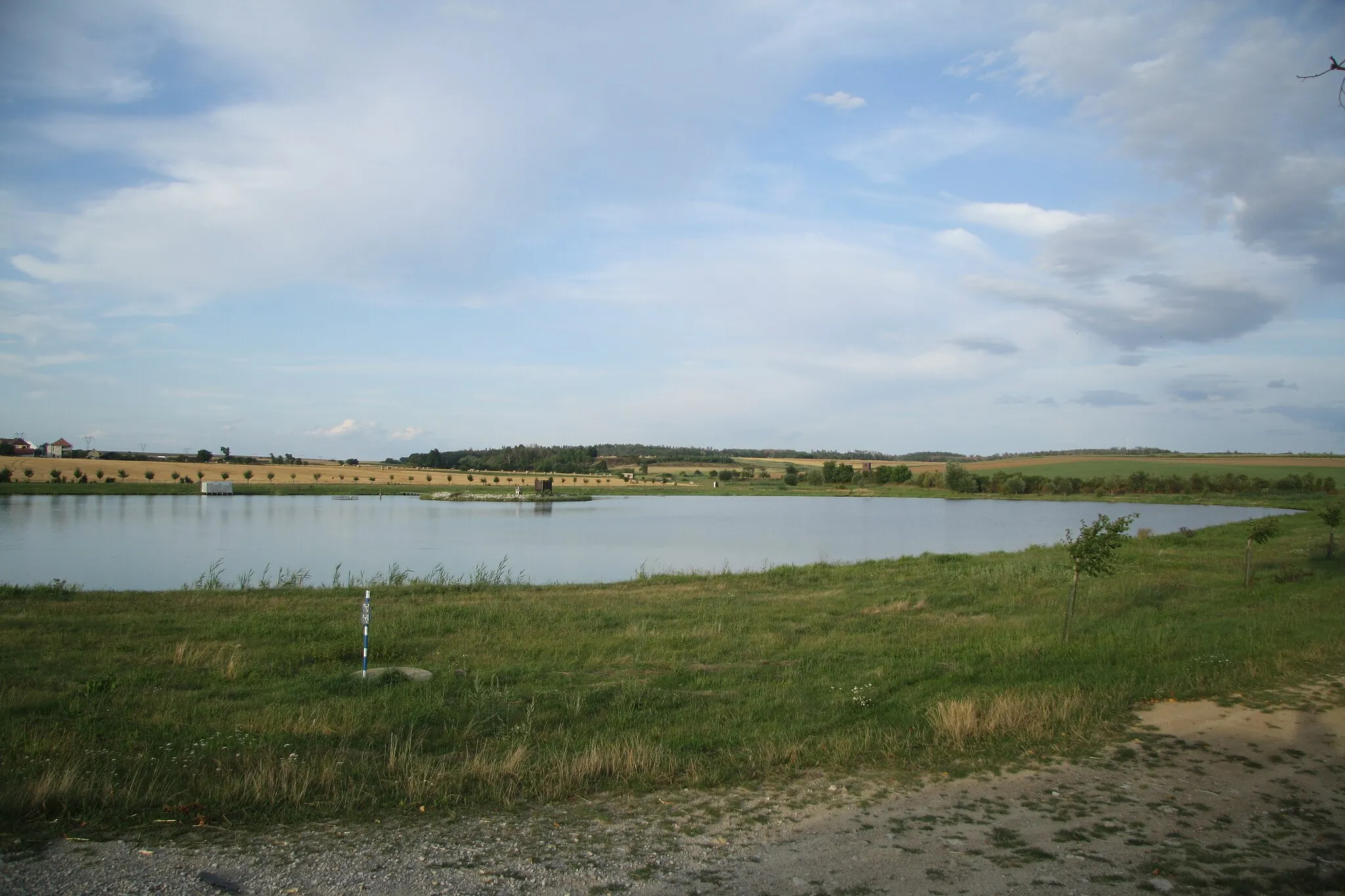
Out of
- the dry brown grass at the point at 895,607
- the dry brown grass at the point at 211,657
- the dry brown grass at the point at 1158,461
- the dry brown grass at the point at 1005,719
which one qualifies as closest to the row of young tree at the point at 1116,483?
the dry brown grass at the point at 1158,461

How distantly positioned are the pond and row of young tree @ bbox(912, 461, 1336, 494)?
1703 centimetres

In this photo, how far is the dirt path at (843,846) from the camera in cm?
421

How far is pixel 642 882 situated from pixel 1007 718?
14.4 ft

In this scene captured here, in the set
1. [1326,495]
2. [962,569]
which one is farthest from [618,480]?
[962,569]

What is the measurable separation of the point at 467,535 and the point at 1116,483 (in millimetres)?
80322

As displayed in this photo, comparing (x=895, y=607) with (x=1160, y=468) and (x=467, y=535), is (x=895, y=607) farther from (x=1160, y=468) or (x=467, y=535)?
(x=1160, y=468)

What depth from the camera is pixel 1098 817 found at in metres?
5.20

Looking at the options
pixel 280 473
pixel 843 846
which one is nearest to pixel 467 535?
pixel 843 846

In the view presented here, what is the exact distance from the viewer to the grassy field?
19.1 ft

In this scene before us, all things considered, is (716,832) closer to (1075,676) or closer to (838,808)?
(838,808)

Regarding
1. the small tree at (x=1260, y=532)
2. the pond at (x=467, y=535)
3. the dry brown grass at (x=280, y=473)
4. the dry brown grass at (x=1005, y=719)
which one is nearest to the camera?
the dry brown grass at (x=1005, y=719)

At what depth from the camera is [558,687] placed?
9.38m

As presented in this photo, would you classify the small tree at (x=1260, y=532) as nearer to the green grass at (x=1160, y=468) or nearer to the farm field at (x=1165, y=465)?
the green grass at (x=1160, y=468)

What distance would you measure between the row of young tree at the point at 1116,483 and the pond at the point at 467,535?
1703cm
